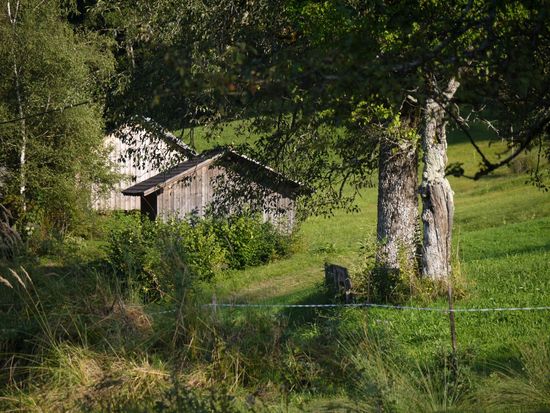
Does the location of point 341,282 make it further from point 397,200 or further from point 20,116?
point 20,116

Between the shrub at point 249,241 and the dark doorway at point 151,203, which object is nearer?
the shrub at point 249,241

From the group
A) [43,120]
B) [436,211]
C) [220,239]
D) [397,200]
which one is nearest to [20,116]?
[43,120]

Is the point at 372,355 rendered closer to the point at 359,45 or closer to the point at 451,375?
the point at 451,375

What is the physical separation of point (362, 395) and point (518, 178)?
32.7 metres

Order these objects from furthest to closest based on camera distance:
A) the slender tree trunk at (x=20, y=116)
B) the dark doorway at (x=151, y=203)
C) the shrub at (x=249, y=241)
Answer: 1. the slender tree trunk at (x=20, y=116)
2. the dark doorway at (x=151, y=203)
3. the shrub at (x=249, y=241)

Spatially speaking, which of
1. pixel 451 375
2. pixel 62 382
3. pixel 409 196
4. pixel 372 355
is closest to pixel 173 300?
pixel 62 382

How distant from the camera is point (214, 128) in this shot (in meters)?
15.2

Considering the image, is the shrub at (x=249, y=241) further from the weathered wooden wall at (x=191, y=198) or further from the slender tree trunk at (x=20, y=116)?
the slender tree trunk at (x=20, y=116)

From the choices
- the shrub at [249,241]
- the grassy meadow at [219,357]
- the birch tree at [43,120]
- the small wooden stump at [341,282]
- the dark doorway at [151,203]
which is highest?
the birch tree at [43,120]

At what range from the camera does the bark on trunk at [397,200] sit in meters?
16.8

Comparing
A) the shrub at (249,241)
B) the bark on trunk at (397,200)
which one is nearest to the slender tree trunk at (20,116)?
the shrub at (249,241)

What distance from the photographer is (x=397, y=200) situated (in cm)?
1734

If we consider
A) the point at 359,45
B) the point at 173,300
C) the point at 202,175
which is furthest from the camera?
the point at 202,175

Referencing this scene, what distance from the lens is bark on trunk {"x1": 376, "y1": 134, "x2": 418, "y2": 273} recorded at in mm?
16812
